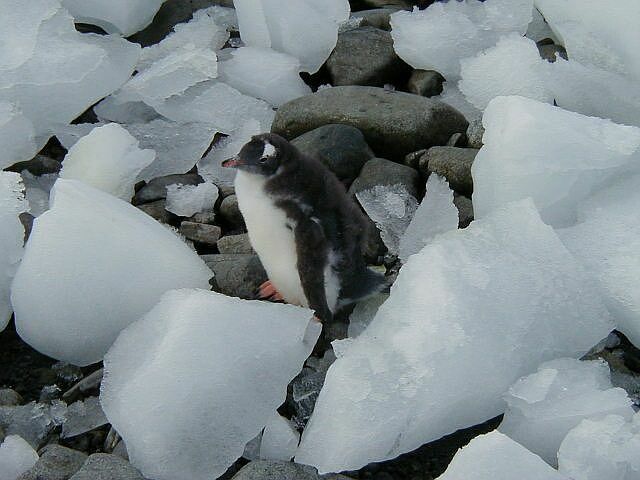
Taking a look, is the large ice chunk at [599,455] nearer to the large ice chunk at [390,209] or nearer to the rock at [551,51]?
the large ice chunk at [390,209]

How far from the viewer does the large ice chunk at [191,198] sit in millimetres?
3043

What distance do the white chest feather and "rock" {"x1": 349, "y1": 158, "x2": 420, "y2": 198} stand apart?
501 millimetres

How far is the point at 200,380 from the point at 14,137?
1448 mm

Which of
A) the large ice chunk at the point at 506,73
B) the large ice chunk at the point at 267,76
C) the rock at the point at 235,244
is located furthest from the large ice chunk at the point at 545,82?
the rock at the point at 235,244

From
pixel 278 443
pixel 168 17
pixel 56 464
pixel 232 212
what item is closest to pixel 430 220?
pixel 232 212

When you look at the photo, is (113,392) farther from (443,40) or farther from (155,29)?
(155,29)

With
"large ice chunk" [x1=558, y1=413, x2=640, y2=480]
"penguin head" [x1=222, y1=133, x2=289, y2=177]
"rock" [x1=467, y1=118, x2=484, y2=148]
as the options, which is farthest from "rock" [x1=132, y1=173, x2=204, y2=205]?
"large ice chunk" [x1=558, y1=413, x2=640, y2=480]

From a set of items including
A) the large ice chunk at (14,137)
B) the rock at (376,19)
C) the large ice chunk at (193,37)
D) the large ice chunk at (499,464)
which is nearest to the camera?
the large ice chunk at (499,464)

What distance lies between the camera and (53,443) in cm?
218

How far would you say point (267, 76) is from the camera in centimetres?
361

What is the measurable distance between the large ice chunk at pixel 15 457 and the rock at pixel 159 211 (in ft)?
3.48

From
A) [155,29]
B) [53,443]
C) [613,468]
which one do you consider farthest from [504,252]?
[155,29]

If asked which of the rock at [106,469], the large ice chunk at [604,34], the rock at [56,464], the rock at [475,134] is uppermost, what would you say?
the large ice chunk at [604,34]

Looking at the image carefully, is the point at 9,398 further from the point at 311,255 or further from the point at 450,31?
the point at 450,31
